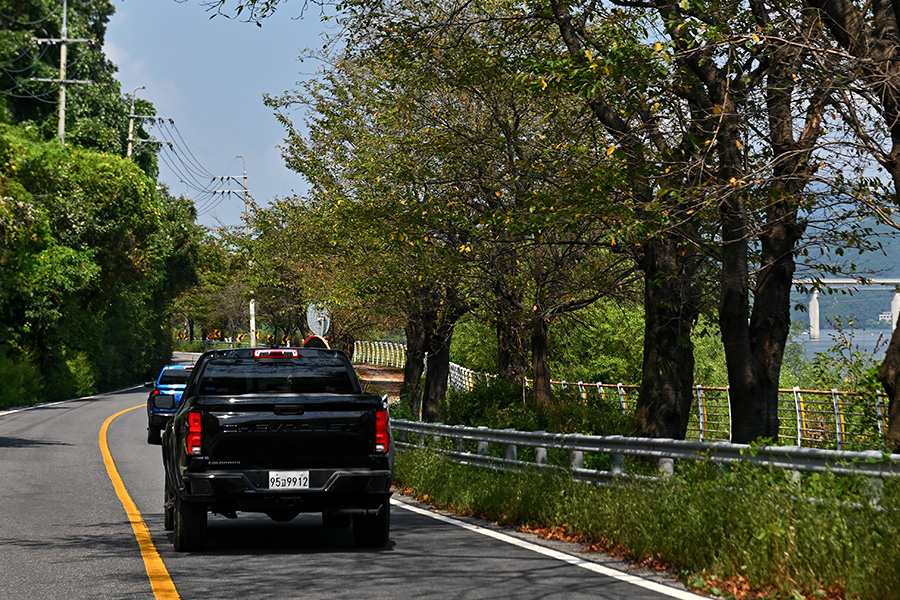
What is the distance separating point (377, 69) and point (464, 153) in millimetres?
7661

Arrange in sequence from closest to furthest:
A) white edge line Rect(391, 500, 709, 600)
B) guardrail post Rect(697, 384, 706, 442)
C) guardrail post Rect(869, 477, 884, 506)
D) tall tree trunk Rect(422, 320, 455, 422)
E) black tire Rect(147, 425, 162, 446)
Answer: guardrail post Rect(869, 477, 884, 506) < white edge line Rect(391, 500, 709, 600) < black tire Rect(147, 425, 162, 446) < guardrail post Rect(697, 384, 706, 442) < tall tree trunk Rect(422, 320, 455, 422)

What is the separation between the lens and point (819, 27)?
11805mm

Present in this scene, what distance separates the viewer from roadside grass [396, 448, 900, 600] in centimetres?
739

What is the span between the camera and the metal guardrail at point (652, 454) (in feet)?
26.6

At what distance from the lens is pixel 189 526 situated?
32.7 ft

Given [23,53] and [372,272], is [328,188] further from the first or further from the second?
[23,53]

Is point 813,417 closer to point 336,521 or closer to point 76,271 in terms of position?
point 336,521

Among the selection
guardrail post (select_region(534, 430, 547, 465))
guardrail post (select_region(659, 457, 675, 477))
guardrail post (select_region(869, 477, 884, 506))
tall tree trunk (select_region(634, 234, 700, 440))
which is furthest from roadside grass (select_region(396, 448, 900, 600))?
tall tree trunk (select_region(634, 234, 700, 440))

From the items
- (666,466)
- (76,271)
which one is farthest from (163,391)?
(76,271)

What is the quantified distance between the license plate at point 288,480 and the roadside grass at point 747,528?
2657 millimetres

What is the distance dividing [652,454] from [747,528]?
2482 millimetres

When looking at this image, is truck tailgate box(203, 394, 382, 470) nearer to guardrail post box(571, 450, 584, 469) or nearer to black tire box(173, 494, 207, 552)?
black tire box(173, 494, 207, 552)

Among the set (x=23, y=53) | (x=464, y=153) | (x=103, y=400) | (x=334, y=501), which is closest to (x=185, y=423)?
(x=334, y=501)

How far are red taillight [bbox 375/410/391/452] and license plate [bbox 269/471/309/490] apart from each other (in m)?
0.70
